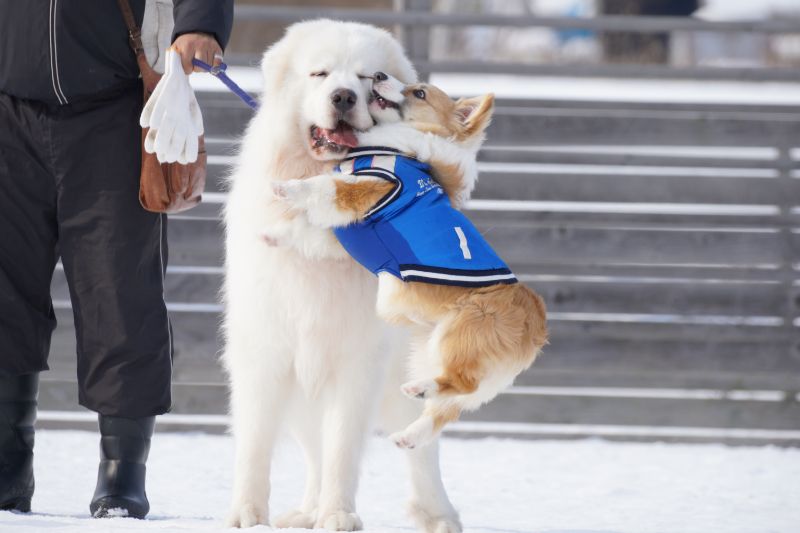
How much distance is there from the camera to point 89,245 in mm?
2959

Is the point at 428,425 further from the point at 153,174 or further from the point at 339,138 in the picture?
the point at 153,174

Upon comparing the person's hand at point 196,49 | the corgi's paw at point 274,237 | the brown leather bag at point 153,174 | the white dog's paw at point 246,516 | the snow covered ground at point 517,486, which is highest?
the person's hand at point 196,49

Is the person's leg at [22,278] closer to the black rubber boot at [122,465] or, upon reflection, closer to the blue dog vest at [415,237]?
the black rubber boot at [122,465]

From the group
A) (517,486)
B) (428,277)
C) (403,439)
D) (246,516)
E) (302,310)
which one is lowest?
(517,486)

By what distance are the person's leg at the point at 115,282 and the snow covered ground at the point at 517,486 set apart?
0.78ft

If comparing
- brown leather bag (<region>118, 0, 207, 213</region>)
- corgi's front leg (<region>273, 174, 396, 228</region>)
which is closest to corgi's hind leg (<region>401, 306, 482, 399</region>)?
corgi's front leg (<region>273, 174, 396, 228</region>)

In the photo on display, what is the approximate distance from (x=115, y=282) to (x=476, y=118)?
3.52 ft

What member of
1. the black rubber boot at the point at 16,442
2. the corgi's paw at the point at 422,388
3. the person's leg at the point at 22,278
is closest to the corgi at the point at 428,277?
the corgi's paw at the point at 422,388

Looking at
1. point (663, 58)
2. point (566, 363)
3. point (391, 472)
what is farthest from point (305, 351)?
point (663, 58)

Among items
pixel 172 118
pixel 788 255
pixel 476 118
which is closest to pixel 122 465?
pixel 172 118

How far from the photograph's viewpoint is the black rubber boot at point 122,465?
3.00 metres

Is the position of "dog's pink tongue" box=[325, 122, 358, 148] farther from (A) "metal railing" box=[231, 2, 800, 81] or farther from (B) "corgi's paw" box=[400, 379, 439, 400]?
(A) "metal railing" box=[231, 2, 800, 81]

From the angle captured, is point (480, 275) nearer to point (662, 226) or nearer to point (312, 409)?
A: point (312, 409)

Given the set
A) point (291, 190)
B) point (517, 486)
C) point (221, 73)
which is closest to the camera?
point (291, 190)
